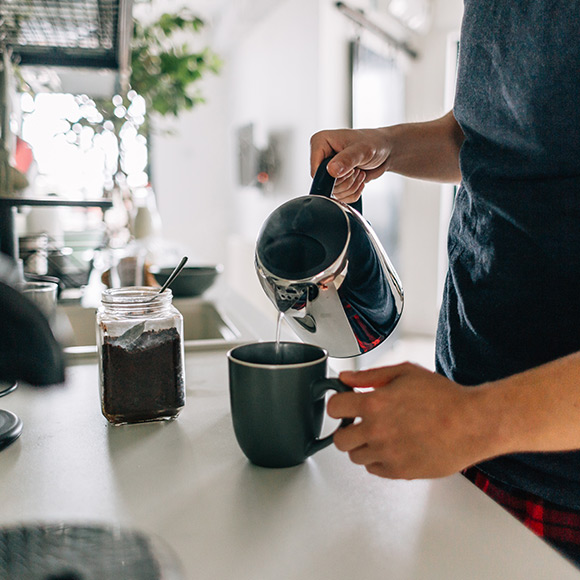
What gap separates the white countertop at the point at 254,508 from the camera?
0.39 metres

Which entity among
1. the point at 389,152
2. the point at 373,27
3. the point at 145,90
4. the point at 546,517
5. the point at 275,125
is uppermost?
the point at 373,27

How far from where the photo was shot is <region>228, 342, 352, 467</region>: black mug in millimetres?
500

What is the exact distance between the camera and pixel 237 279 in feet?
16.0

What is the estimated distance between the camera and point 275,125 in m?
4.28

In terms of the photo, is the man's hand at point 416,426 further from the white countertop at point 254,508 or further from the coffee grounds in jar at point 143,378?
the coffee grounds in jar at point 143,378

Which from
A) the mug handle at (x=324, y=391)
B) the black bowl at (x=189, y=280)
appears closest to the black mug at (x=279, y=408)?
the mug handle at (x=324, y=391)

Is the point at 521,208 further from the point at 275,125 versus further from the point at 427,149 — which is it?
the point at 275,125

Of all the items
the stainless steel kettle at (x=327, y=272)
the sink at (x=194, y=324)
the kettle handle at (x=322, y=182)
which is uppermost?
the kettle handle at (x=322, y=182)

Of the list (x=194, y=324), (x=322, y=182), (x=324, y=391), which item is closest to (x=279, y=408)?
(x=324, y=391)

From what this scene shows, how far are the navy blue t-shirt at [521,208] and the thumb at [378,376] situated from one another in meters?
0.27

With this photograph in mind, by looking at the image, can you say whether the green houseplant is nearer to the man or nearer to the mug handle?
the man

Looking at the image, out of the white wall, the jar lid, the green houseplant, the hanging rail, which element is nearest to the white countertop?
the jar lid

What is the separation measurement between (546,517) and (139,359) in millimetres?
489

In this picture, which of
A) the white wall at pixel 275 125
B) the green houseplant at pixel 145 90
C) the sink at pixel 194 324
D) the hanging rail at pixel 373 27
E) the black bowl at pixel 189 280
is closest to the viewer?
the sink at pixel 194 324
